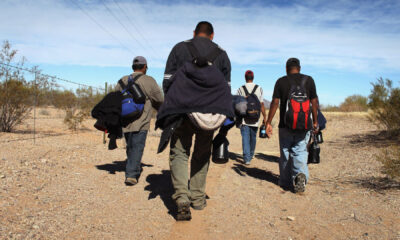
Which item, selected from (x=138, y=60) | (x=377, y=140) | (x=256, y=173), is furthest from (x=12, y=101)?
(x=377, y=140)

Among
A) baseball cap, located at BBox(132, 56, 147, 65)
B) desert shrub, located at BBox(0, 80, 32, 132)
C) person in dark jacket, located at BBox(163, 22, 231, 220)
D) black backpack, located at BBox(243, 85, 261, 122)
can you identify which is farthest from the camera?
desert shrub, located at BBox(0, 80, 32, 132)

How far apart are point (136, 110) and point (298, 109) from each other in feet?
7.49

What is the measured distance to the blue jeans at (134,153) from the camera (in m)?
4.94

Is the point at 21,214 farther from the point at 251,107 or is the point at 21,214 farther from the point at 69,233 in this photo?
the point at 251,107

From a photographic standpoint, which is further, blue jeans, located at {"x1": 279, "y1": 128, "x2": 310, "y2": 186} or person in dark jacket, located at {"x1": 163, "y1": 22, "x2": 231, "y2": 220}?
blue jeans, located at {"x1": 279, "y1": 128, "x2": 310, "y2": 186}

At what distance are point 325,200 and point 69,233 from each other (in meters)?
3.11

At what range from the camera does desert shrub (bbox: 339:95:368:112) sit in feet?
91.2

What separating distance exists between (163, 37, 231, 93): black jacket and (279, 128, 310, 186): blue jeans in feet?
5.88

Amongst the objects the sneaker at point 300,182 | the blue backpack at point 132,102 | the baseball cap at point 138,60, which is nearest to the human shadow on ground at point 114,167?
the blue backpack at point 132,102

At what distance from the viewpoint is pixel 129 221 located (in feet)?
11.1

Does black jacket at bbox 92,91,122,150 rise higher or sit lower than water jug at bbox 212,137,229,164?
higher

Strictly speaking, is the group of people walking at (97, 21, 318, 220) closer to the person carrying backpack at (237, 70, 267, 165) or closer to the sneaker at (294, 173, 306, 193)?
the sneaker at (294, 173, 306, 193)

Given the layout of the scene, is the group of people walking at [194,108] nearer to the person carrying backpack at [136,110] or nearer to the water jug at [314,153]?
the person carrying backpack at [136,110]

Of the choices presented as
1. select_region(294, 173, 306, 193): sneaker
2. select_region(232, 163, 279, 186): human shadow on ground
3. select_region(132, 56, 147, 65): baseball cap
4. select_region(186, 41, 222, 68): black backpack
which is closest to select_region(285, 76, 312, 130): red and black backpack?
select_region(294, 173, 306, 193): sneaker
